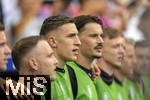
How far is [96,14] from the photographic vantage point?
13156 mm

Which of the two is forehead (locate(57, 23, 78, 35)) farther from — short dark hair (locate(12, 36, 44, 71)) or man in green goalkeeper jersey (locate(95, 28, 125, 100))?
man in green goalkeeper jersey (locate(95, 28, 125, 100))

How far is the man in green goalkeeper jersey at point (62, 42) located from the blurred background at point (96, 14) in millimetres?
3711

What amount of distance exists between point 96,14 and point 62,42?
216 inches

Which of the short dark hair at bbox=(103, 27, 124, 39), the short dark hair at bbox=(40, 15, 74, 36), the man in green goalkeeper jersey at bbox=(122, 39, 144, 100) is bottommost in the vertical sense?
the man in green goalkeeper jersey at bbox=(122, 39, 144, 100)

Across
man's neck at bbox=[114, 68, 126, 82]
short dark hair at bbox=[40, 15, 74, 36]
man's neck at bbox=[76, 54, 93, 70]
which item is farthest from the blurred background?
short dark hair at bbox=[40, 15, 74, 36]

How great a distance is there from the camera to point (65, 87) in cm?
762

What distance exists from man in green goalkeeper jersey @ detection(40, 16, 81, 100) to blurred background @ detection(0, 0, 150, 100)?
371 cm

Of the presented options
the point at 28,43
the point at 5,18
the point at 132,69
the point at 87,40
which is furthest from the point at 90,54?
the point at 5,18

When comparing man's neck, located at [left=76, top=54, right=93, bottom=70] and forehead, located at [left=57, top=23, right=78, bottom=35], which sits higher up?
forehead, located at [left=57, top=23, right=78, bottom=35]

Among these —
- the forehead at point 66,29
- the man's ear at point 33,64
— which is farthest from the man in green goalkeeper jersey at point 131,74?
the man's ear at point 33,64

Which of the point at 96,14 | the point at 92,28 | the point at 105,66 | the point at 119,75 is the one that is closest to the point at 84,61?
the point at 92,28

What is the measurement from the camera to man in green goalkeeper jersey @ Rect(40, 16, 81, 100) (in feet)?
25.2

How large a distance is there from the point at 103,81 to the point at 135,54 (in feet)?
7.47

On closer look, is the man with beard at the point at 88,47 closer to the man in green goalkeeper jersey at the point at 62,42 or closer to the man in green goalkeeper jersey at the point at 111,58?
the man in green goalkeeper jersey at the point at 62,42
